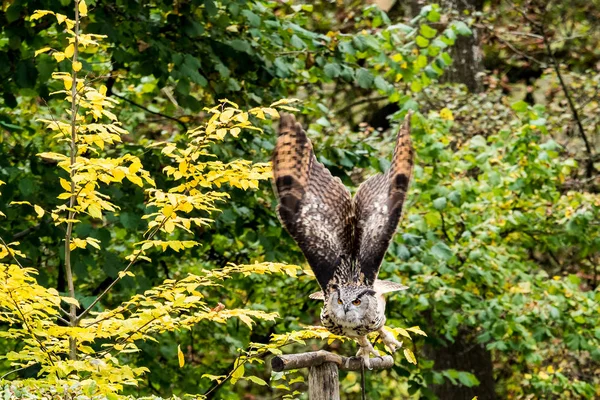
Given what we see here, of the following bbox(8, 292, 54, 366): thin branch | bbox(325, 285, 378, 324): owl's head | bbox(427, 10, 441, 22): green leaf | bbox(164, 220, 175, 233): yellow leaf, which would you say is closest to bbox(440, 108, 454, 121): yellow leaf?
bbox(427, 10, 441, 22): green leaf

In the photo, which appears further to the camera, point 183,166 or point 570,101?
point 570,101

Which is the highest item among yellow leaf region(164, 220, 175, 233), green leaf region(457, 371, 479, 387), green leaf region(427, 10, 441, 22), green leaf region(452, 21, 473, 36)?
yellow leaf region(164, 220, 175, 233)

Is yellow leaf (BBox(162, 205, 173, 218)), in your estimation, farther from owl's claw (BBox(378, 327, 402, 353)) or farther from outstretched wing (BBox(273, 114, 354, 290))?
owl's claw (BBox(378, 327, 402, 353))

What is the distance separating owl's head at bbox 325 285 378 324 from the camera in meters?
3.44

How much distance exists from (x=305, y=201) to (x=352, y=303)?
488 mm

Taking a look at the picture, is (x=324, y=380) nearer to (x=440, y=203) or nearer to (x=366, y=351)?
(x=366, y=351)

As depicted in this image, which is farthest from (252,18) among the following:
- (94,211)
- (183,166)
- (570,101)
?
(570,101)

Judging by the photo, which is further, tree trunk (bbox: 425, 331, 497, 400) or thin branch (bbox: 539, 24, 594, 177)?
tree trunk (bbox: 425, 331, 497, 400)

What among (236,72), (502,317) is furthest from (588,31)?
(236,72)

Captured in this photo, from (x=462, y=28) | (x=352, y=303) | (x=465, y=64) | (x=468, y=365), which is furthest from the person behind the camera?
(x=465, y=64)

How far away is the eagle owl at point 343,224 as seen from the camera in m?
3.49

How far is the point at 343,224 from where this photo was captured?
3793 millimetres

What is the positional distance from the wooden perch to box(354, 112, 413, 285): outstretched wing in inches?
15.9

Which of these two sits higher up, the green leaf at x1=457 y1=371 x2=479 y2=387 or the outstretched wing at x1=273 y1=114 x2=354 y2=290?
the outstretched wing at x1=273 y1=114 x2=354 y2=290
